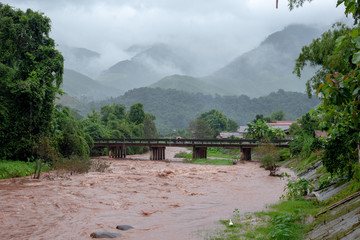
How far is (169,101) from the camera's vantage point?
182750 millimetres

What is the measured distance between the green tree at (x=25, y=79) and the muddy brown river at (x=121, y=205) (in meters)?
6.93

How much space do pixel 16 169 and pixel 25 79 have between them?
31.0 ft

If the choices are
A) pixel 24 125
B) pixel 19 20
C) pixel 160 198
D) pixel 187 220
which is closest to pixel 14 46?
pixel 19 20

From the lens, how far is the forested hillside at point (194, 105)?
16438cm

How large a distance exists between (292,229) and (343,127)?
16.6 feet

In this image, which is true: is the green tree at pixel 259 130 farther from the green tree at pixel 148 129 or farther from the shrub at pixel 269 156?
the green tree at pixel 148 129

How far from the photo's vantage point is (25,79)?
30078 millimetres

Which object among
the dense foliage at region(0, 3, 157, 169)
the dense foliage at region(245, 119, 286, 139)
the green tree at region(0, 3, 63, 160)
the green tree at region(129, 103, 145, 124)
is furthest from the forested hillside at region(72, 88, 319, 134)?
the green tree at region(0, 3, 63, 160)

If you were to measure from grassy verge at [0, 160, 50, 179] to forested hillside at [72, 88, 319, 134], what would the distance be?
5084 inches

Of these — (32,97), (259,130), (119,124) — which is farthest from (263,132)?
(32,97)

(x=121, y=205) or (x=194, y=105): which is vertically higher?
(x=194, y=105)

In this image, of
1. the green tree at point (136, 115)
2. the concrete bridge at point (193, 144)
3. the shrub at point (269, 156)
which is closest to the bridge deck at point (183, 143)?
the concrete bridge at point (193, 144)

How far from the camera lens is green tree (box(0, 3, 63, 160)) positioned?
27.9 metres

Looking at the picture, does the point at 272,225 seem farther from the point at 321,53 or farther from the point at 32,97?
the point at 32,97
